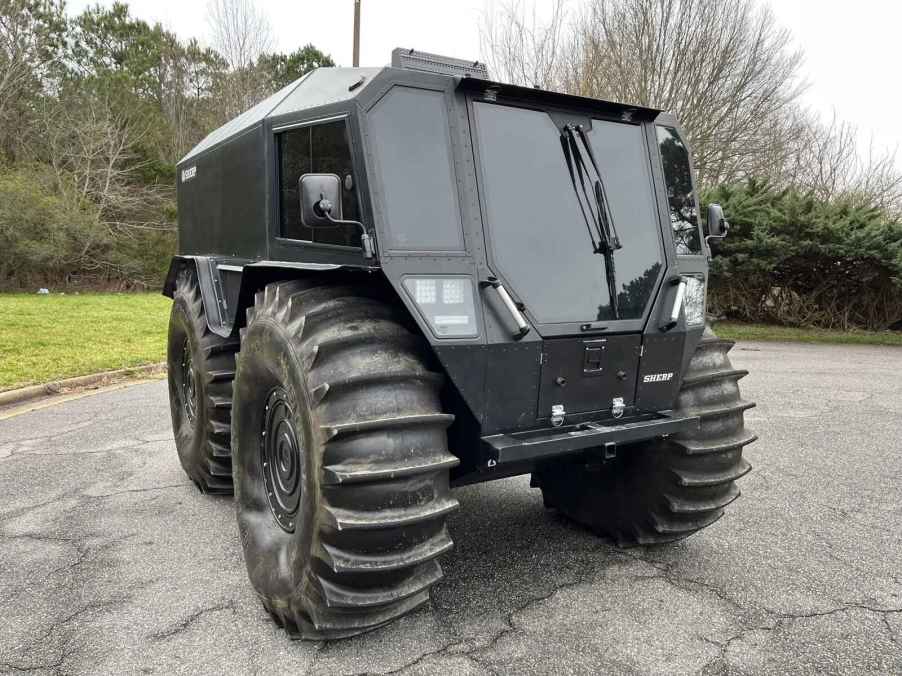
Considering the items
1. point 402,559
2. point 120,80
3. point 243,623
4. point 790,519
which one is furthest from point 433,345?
point 120,80

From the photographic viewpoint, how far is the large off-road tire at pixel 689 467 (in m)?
3.31

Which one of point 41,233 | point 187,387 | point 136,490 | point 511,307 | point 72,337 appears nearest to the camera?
point 511,307

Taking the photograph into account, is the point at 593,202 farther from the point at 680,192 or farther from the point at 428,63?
the point at 428,63

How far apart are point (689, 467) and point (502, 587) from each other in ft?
3.57

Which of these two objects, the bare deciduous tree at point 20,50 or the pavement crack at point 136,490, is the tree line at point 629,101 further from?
the pavement crack at point 136,490

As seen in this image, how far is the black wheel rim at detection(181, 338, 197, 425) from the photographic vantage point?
189 inches

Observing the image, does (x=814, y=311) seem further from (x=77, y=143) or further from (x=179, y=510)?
(x=77, y=143)

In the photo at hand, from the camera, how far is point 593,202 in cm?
310

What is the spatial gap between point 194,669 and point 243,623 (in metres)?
0.37

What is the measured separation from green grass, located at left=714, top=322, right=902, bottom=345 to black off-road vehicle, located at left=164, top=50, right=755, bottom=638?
38.0 feet

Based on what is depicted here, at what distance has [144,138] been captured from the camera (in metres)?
25.1

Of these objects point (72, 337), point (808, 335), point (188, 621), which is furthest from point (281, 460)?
point (808, 335)

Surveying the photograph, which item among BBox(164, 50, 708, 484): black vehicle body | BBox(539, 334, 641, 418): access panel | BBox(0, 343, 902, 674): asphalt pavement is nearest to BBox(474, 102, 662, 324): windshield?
BBox(164, 50, 708, 484): black vehicle body

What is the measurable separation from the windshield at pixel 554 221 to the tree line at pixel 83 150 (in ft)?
70.1
